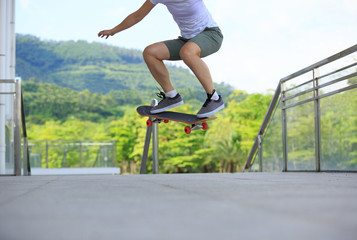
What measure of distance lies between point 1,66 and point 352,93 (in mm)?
7110

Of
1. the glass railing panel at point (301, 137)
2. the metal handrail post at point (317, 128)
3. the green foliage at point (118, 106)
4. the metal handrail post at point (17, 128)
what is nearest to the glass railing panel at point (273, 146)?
the glass railing panel at point (301, 137)

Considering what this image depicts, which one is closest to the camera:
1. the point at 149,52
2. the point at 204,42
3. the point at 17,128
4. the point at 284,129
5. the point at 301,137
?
the point at 204,42

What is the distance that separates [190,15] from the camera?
388 cm

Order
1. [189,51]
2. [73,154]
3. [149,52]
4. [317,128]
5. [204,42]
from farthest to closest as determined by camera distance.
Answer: [73,154] → [317,128] → [149,52] → [204,42] → [189,51]

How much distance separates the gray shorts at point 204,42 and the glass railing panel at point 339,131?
1378mm

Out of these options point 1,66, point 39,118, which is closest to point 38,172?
point 1,66

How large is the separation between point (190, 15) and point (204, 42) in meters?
0.28

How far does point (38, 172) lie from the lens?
13242 mm

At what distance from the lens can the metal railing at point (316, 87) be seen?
419cm

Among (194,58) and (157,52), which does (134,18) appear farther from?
(194,58)

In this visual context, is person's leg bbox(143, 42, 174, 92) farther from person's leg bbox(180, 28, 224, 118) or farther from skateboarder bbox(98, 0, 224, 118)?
person's leg bbox(180, 28, 224, 118)

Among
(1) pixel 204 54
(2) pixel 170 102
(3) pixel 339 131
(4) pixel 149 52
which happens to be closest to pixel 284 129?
(3) pixel 339 131

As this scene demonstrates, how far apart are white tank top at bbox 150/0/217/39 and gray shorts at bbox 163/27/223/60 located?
0.06m

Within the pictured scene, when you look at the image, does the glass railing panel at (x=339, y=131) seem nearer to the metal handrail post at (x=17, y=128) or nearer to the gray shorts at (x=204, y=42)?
the gray shorts at (x=204, y=42)
